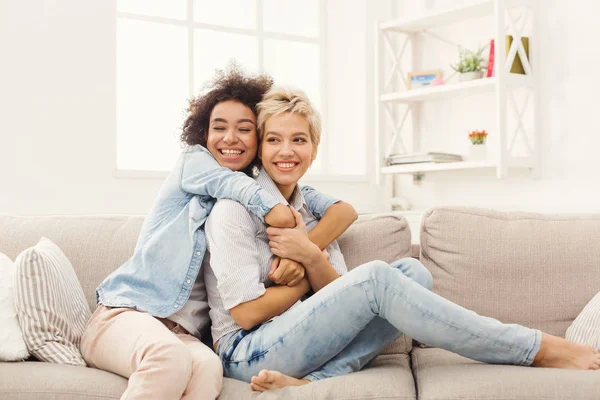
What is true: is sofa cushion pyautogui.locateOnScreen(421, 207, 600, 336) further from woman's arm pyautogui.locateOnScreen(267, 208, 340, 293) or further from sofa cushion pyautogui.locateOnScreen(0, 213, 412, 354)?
woman's arm pyautogui.locateOnScreen(267, 208, 340, 293)

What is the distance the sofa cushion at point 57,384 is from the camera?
1.67m

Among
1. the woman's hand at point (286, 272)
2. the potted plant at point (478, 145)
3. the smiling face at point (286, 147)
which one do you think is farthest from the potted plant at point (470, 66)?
the woman's hand at point (286, 272)

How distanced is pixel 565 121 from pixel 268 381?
2580 millimetres

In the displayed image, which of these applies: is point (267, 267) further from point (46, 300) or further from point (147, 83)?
point (147, 83)

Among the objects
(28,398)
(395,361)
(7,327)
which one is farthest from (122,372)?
(395,361)

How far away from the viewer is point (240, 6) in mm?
4348

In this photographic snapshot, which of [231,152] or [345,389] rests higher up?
[231,152]

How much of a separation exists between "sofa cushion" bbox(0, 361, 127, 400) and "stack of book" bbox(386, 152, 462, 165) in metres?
2.61

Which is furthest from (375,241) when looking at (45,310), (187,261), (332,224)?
(45,310)

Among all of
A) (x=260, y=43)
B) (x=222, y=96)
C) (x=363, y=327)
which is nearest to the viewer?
(x=363, y=327)

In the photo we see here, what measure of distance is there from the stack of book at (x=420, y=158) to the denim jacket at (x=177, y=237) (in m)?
2.19

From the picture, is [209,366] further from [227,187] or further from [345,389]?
[227,187]

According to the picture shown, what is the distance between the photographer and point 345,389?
5.43 ft

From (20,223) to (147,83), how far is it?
196 centimetres
